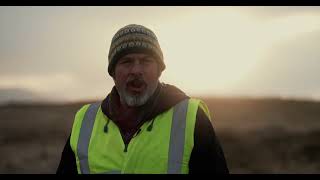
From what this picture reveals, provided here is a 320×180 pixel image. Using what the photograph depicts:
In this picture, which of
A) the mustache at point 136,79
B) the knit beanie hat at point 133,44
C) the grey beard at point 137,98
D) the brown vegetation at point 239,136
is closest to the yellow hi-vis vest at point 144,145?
the grey beard at point 137,98

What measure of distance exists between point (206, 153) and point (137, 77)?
68cm

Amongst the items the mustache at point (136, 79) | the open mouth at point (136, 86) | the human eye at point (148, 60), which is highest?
the human eye at point (148, 60)

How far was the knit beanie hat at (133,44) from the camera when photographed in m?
4.47

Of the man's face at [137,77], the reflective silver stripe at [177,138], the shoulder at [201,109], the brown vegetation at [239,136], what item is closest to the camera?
the reflective silver stripe at [177,138]

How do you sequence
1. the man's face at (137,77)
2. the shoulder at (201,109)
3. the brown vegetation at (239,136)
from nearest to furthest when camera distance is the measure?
the shoulder at (201,109)
the man's face at (137,77)
the brown vegetation at (239,136)

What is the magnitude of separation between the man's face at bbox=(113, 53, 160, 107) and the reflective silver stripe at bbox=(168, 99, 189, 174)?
222 mm

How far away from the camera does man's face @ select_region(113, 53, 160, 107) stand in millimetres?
4395

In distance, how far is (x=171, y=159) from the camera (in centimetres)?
414

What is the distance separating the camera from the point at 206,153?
4.14m

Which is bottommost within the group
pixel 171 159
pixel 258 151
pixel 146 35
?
pixel 258 151

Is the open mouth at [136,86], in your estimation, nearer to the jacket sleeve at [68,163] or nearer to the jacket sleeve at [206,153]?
the jacket sleeve at [206,153]
